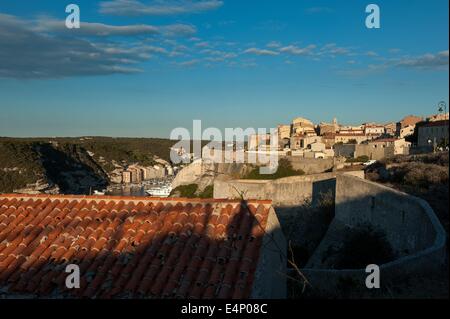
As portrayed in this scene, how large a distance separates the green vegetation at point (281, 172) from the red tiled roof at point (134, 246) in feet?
104

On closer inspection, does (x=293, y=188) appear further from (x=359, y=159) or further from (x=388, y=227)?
(x=359, y=159)

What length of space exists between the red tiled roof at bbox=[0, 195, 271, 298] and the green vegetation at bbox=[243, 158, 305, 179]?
31806mm

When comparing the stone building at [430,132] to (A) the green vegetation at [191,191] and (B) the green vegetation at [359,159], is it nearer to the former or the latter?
(B) the green vegetation at [359,159]

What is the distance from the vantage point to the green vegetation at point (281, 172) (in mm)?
39219

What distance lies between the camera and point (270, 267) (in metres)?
6.28

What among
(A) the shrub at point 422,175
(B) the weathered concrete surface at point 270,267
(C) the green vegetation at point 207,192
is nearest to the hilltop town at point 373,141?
(A) the shrub at point 422,175

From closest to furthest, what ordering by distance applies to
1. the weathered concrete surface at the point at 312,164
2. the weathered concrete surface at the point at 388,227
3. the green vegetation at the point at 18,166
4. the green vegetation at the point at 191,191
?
1. the weathered concrete surface at the point at 388,227
2. the weathered concrete surface at the point at 312,164
3. the green vegetation at the point at 191,191
4. the green vegetation at the point at 18,166

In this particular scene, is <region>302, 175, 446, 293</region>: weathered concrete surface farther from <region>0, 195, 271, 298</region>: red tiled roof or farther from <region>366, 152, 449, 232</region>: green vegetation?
<region>0, 195, 271, 298</region>: red tiled roof

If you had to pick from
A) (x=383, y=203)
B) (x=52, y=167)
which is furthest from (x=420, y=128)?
(x=52, y=167)

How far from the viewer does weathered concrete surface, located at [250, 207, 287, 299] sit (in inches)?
230

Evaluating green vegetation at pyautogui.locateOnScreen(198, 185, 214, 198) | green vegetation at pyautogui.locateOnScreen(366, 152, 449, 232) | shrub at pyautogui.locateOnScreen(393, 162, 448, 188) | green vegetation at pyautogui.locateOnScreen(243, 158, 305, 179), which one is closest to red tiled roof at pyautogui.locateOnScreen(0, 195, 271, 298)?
green vegetation at pyautogui.locateOnScreen(366, 152, 449, 232)

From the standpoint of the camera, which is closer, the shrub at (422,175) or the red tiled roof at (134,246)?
the red tiled roof at (134,246)

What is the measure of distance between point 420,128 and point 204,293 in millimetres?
49810
